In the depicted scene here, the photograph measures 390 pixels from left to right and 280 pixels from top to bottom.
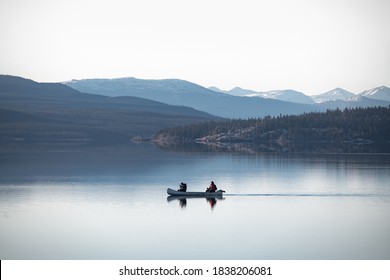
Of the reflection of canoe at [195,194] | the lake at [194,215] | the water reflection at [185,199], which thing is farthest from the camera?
the reflection of canoe at [195,194]

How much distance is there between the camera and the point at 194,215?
52000 mm

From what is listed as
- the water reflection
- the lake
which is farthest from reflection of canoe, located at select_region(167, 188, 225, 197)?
the lake

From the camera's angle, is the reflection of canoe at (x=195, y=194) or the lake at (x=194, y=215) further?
the reflection of canoe at (x=195, y=194)

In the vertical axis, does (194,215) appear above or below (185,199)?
below

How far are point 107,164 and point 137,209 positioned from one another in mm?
49320

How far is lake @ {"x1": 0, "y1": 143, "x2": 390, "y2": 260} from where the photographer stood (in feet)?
125

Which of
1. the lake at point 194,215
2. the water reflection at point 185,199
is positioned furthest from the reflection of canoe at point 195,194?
the lake at point 194,215

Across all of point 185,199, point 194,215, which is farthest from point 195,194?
point 194,215

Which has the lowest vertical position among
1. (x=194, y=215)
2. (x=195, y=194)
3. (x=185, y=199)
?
(x=194, y=215)

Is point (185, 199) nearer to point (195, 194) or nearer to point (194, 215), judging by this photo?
point (195, 194)

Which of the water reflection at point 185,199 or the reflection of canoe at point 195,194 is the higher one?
the reflection of canoe at point 195,194

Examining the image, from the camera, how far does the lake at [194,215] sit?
38.2 m

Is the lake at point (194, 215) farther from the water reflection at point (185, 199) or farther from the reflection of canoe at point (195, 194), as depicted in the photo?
the reflection of canoe at point (195, 194)

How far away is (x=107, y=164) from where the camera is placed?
102m
